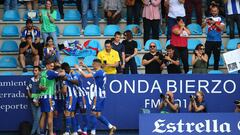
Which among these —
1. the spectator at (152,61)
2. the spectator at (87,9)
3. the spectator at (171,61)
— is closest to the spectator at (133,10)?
the spectator at (87,9)

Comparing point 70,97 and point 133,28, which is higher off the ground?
point 133,28

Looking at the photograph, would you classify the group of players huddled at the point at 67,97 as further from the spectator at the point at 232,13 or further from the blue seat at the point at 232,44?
the spectator at the point at 232,13

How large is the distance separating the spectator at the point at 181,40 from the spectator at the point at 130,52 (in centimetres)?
97

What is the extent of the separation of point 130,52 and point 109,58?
2.97 feet

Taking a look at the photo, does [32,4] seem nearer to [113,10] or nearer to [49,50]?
[113,10]

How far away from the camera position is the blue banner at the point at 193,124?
21.3m

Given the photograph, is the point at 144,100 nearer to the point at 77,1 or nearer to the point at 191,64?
the point at 191,64

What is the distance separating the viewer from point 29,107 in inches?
883

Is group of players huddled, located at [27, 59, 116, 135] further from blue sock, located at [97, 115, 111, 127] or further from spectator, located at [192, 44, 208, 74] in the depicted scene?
spectator, located at [192, 44, 208, 74]

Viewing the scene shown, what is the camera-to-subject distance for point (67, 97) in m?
21.5

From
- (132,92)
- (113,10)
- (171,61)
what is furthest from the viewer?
(113,10)

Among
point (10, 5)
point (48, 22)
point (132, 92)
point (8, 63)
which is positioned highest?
point (10, 5)

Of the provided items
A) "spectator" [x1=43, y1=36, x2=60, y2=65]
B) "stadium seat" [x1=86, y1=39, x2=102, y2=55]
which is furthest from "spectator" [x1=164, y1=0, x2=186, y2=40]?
"spectator" [x1=43, y1=36, x2=60, y2=65]

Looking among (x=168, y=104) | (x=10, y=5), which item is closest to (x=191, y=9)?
(x=168, y=104)
